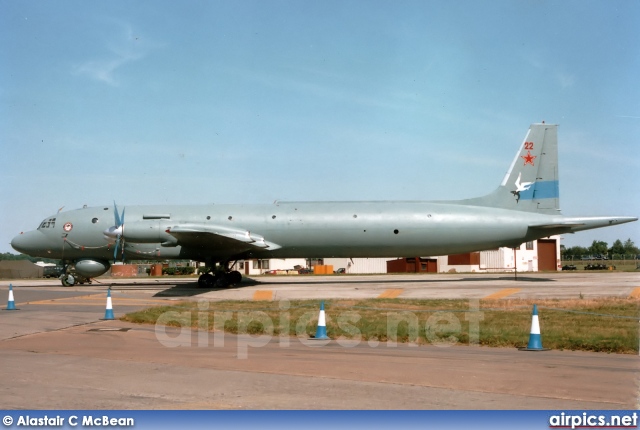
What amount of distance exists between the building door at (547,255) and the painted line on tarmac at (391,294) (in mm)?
37314

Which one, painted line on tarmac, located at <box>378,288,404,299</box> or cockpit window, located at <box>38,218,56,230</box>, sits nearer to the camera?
painted line on tarmac, located at <box>378,288,404,299</box>

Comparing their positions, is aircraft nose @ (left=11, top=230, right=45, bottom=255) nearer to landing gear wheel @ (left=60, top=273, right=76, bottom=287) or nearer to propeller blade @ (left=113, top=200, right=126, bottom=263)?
landing gear wheel @ (left=60, top=273, right=76, bottom=287)

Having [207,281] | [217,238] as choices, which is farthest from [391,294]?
[207,281]

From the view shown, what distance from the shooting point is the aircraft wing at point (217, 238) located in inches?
1147

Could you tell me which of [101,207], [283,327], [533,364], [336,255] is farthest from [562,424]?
[101,207]

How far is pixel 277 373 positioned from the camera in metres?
9.95

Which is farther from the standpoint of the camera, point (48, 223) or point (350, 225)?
point (48, 223)

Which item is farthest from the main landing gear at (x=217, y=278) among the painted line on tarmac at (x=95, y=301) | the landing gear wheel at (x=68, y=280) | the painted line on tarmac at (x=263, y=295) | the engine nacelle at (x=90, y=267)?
the landing gear wheel at (x=68, y=280)

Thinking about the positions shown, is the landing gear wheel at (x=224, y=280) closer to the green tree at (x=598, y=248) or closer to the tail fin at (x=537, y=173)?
the tail fin at (x=537, y=173)

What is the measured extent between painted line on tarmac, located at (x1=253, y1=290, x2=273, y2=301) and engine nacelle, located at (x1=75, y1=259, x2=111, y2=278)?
422 inches

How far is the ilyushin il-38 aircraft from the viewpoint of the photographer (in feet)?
104

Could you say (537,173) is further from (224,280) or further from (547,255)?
(547,255)

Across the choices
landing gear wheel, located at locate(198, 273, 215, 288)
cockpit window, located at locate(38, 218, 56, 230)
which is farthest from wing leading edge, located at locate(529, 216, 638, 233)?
cockpit window, located at locate(38, 218, 56, 230)

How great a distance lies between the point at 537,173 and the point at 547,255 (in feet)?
103
